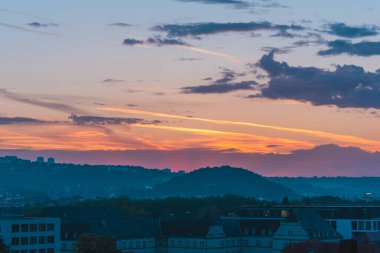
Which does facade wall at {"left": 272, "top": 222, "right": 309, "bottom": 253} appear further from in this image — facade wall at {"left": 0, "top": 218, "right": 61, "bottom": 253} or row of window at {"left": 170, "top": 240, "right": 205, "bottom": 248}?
facade wall at {"left": 0, "top": 218, "right": 61, "bottom": 253}

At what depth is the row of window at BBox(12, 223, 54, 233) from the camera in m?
175

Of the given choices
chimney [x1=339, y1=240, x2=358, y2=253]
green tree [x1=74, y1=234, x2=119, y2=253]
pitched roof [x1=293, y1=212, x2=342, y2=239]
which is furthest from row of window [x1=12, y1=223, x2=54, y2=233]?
chimney [x1=339, y1=240, x2=358, y2=253]

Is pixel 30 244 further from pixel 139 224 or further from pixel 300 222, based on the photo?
pixel 300 222

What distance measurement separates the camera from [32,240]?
17888 centimetres

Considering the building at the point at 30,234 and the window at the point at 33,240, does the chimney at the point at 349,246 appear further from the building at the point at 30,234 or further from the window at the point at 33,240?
the window at the point at 33,240

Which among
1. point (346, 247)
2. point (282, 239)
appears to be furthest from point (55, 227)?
point (346, 247)

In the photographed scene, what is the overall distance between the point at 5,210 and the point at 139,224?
30080 millimetres

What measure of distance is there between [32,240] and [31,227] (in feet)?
8.68

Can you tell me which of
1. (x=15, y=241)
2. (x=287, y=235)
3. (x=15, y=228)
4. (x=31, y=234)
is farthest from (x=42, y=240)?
(x=287, y=235)

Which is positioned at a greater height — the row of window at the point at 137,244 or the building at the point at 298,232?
the building at the point at 298,232

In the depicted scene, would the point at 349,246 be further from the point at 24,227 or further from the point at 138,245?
the point at 138,245

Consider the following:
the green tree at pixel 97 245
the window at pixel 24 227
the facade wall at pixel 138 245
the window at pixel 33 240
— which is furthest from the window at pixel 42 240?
the green tree at pixel 97 245

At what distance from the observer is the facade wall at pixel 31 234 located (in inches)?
6826

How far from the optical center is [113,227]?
191125mm
